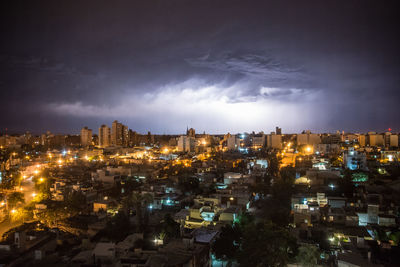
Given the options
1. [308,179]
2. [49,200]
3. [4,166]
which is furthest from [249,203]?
[4,166]

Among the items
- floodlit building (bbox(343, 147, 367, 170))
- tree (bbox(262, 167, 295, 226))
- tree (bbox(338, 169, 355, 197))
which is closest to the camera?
tree (bbox(262, 167, 295, 226))

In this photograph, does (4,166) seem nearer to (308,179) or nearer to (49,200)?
(49,200)

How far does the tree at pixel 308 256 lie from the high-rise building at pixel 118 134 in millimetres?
32828

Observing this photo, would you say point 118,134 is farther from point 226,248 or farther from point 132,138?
point 226,248

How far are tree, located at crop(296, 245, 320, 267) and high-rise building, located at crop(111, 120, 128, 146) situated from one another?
32.8m

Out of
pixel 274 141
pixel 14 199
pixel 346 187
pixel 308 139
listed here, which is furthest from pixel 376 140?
pixel 14 199

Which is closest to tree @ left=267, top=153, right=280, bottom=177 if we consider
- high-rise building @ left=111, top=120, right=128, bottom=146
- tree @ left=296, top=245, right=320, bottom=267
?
tree @ left=296, top=245, right=320, bottom=267

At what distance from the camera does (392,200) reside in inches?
298

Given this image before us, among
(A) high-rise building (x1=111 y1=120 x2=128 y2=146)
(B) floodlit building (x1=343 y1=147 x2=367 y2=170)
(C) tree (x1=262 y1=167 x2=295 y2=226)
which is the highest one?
(A) high-rise building (x1=111 y1=120 x2=128 y2=146)

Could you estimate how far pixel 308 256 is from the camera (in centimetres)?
462

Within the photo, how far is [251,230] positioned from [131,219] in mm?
4104

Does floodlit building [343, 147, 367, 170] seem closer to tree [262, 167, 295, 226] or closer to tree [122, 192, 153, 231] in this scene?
tree [262, 167, 295, 226]

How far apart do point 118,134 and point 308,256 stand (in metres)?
34.0

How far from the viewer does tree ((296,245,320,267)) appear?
15.1 feet
